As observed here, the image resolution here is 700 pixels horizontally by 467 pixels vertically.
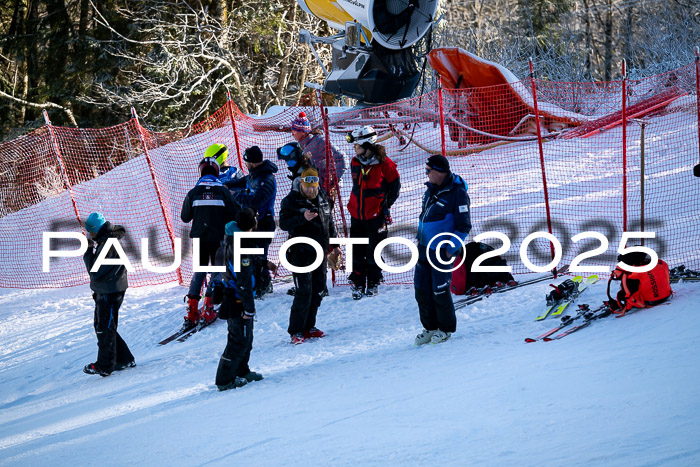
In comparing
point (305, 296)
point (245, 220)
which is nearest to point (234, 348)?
point (245, 220)

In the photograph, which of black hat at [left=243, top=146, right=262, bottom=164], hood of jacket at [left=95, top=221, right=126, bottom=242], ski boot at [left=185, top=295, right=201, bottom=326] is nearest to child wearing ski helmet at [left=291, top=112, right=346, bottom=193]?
black hat at [left=243, top=146, right=262, bottom=164]

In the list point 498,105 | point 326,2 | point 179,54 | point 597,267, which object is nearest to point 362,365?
point 597,267

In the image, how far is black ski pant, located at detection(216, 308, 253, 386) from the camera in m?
5.64

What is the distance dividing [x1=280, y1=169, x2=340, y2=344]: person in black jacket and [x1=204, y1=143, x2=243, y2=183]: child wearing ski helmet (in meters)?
1.69

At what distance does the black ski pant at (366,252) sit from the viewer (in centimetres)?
787

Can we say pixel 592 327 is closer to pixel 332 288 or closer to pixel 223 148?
pixel 332 288

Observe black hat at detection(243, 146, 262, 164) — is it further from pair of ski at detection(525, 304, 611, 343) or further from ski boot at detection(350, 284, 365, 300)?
pair of ski at detection(525, 304, 611, 343)

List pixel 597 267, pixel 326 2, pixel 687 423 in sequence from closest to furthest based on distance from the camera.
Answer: pixel 687 423 → pixel 597 267 → pixel 326 2

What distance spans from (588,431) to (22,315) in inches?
322

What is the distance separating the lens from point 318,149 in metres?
9.27

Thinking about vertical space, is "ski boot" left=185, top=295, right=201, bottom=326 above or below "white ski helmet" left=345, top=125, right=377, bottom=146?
below

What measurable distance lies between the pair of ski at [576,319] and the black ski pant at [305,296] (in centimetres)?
206

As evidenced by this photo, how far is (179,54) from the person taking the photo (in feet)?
79.3

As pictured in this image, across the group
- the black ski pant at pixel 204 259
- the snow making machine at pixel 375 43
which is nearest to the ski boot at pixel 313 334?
the black ski pant at pixel 204 259
